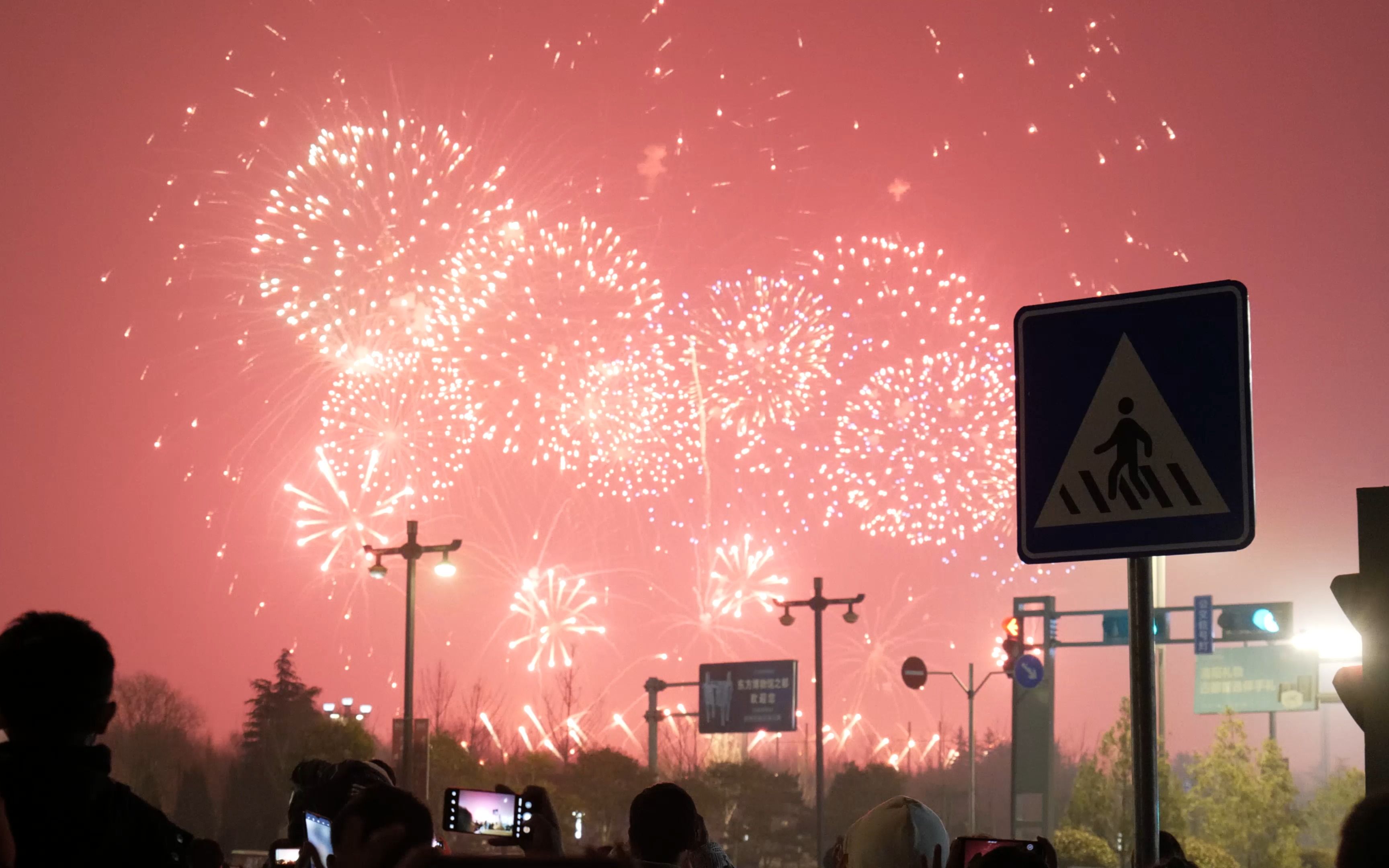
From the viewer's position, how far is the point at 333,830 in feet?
13.5

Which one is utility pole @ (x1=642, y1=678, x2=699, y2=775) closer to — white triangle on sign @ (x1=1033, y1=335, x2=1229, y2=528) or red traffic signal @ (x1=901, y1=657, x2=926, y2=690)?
red traffic signal @ (x1=901, y1=657, x2=926, y2=690)

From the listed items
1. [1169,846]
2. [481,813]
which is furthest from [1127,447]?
[481,813]

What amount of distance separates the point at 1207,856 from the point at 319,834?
43.5m

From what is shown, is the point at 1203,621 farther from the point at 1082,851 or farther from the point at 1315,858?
the point at 1315,858

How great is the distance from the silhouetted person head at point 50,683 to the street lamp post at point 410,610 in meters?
23.8

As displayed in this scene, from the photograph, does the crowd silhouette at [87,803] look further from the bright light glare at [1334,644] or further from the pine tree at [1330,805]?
the pine tree at [1330,805]

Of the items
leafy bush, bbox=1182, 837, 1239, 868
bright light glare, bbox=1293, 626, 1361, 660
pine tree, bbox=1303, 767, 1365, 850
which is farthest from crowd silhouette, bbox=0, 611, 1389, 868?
pine tree, bbox=1303, 767, 1365, 850

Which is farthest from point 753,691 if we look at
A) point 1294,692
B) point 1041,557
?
point 1041,557

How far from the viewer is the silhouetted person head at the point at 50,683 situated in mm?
3543

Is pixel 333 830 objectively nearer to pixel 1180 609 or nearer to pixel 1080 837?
pixel 1180 609

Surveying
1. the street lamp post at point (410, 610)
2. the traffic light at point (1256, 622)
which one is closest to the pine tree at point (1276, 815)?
the traffic light at point (1256, 622)

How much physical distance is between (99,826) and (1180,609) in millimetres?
29937

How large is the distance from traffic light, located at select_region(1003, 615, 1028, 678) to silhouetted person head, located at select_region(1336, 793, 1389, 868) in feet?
95.0

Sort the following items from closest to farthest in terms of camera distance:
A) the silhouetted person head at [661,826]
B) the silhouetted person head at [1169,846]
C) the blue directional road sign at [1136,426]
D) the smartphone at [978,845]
A: the blue directional road sign at [1136,426], the silhouetted person head at [661,826], the smartphone at [978,845], the silhouetted person head at [1169,846]
